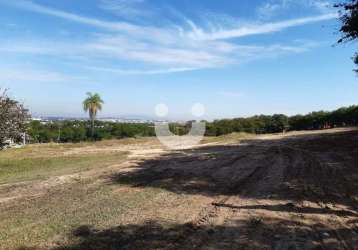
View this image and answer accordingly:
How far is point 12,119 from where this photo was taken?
72.1ft

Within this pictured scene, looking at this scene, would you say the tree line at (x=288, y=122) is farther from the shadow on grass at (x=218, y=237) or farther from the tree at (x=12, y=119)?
the shadow on grass at (x=218, y=237)

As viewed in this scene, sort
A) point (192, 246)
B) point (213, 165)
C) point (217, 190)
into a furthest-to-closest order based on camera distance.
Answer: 1. point (213, 165)
2. point (217, 190)
3. point (192, 246)

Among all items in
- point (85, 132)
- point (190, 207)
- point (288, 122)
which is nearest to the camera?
point (190, 207)

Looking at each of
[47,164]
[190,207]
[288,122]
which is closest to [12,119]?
[47,164]

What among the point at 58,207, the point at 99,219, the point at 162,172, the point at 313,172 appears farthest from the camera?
the point at 162,172

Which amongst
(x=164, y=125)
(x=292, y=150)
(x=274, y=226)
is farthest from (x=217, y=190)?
(x=164, y=125)

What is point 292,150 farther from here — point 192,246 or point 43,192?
point 192,246

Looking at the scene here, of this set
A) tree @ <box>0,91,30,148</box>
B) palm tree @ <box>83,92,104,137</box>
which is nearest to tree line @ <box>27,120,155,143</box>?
palm tree @ <box>83,92,104,137</box>

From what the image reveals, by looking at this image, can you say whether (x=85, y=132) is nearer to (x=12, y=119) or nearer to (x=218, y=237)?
(x=12, y=119)

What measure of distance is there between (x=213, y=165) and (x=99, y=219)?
9107 millimetres

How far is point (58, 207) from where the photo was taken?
10.2 metres

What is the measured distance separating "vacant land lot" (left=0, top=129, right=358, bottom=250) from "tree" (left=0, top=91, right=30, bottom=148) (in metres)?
6.39

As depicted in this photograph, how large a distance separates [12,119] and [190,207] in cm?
1525

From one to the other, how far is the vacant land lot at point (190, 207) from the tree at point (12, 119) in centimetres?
639
